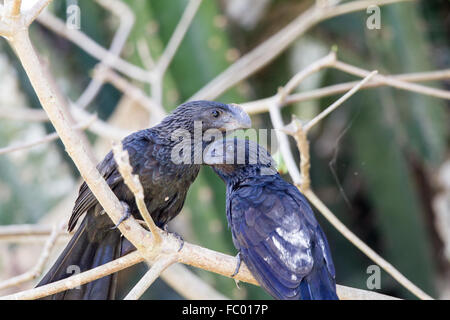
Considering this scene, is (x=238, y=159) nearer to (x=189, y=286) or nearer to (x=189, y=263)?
(x=189, y=263)

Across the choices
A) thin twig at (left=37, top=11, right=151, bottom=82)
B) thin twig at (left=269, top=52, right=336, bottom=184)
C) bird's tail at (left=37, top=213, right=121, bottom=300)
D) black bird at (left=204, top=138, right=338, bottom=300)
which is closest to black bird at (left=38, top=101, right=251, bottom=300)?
bird's tail at (left=37, top=213, right=121, bottom=300)

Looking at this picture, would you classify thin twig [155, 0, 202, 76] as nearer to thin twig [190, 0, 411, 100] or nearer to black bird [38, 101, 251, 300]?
thin twig [190, 0, 411, 100]

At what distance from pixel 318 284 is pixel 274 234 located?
26 cm

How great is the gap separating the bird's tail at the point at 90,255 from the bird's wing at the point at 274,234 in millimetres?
570

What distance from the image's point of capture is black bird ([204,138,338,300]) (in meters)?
2.16

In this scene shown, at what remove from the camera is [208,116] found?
2.61 metres

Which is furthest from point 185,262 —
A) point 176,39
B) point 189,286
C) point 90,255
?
point 176,39

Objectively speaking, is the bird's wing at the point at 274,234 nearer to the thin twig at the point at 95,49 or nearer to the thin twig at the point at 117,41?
the thin twig at the point at 95,49

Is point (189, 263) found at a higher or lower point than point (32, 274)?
lower

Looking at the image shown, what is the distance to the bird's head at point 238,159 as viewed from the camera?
2521 mm

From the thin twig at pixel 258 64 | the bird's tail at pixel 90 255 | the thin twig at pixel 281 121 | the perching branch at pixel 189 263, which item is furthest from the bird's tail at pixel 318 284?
the thin twig at pixel 258 64

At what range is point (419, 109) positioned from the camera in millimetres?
3723
